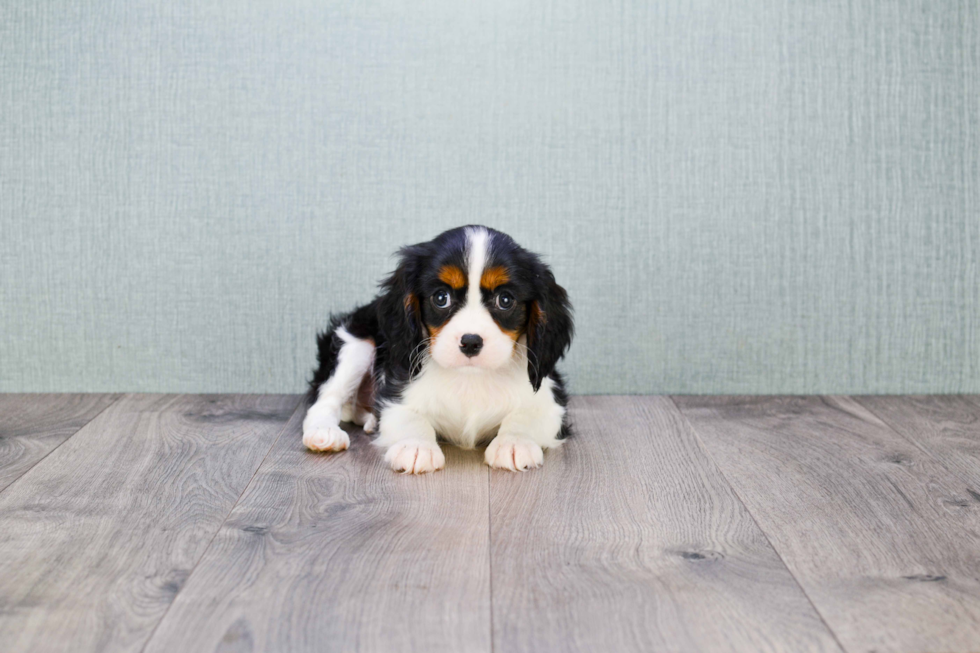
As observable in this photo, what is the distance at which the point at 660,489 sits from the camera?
1795 millimetres

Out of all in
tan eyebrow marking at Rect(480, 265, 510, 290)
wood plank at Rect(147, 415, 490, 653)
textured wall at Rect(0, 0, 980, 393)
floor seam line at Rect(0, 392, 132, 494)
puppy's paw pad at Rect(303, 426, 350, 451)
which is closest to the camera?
wood plank at Rect(147, 415, 490, 653)

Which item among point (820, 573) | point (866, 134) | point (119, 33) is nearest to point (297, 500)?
point (820, 573)

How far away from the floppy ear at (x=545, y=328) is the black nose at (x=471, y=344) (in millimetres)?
197

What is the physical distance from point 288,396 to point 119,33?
4.00 ft

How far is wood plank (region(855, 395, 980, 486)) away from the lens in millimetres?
1943

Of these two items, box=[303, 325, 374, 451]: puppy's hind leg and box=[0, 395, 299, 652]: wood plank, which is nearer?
box=[0, 395, 299, 652]: wood plank

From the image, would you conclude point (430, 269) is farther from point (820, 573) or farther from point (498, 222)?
point (820, 573)

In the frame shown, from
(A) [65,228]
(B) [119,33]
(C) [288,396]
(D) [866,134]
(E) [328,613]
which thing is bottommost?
(E) [328,613]

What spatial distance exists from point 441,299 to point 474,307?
8 centimetres

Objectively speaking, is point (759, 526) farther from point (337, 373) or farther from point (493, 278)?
point (337, 373)

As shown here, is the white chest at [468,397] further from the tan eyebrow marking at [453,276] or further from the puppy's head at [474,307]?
the tan eyebrow marking at [453,276]

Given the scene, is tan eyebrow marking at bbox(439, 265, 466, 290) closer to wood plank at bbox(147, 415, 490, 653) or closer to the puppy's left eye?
the puppy's left eye

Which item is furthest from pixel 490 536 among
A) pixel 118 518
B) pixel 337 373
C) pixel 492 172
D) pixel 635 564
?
pixel 492 172

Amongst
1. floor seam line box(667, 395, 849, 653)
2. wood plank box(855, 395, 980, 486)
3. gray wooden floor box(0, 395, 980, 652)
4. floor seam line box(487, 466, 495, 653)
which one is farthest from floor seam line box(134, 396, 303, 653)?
wood plank box(855, 395, 980, 486)
